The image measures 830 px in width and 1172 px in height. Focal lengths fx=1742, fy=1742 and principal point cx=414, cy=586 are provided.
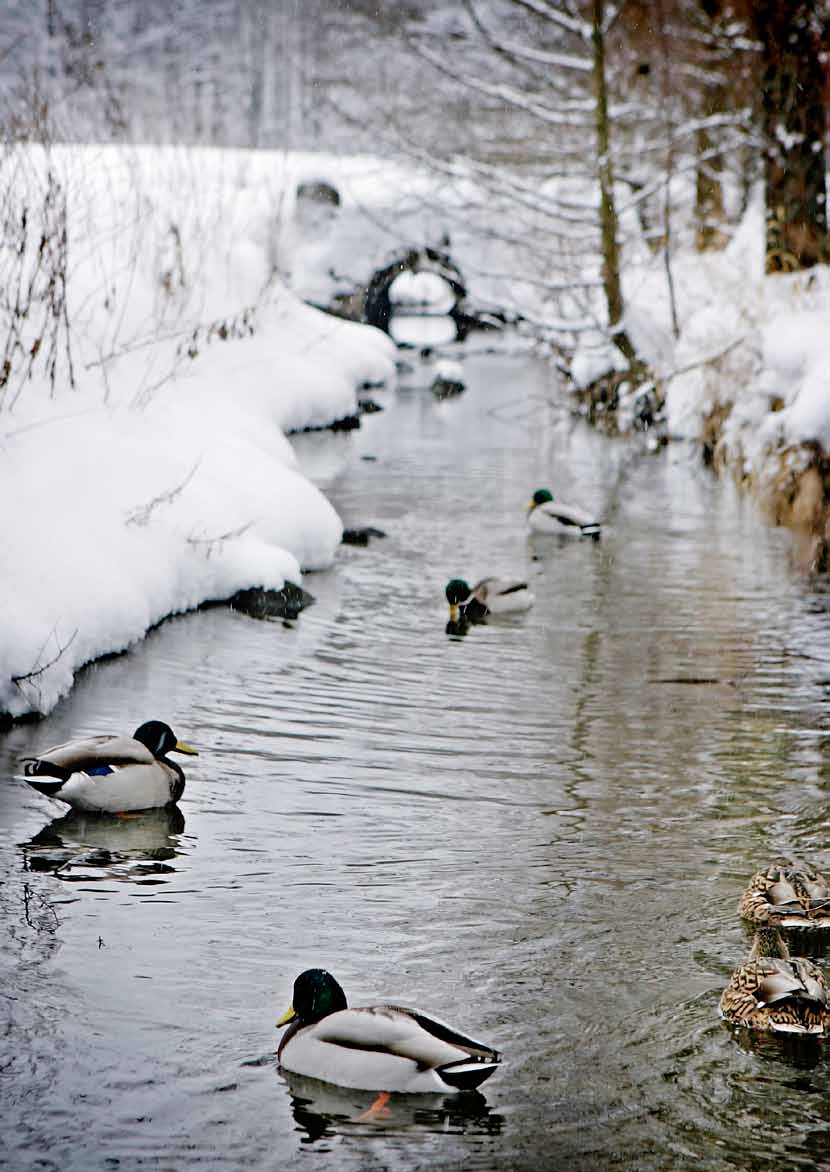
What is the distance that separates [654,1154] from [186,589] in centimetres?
716

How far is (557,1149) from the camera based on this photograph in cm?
441

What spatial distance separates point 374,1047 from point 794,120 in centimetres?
1516

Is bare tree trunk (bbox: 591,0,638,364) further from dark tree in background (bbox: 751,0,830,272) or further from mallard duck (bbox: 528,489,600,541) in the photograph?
mallard duck (bbox: 528,489,600,541)

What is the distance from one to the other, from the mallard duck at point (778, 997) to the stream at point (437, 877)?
69 millimetres

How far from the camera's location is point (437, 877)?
636 centimetres

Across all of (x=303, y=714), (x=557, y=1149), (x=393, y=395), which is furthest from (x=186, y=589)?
(x=393, y=395)

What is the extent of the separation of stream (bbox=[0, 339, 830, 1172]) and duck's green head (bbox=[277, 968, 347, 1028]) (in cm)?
18

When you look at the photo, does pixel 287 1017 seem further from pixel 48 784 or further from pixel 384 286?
pixel 384 286

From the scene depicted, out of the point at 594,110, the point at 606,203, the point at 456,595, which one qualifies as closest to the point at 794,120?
the point at 606,203

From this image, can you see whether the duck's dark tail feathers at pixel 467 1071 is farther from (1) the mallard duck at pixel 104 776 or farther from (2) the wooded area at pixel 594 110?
(2) the wooded area at pixel 594 110

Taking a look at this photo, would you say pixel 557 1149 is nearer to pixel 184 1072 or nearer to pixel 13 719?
pixel 184 1072

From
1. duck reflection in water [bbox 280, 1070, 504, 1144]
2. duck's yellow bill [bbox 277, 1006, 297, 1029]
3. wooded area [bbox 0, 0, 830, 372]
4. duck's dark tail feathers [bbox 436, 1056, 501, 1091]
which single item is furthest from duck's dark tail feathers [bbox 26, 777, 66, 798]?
wooded area [bbox 0, 0, 830, 372]

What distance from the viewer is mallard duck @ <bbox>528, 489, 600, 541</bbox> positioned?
14.6 m

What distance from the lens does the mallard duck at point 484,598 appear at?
1122 centimetres
